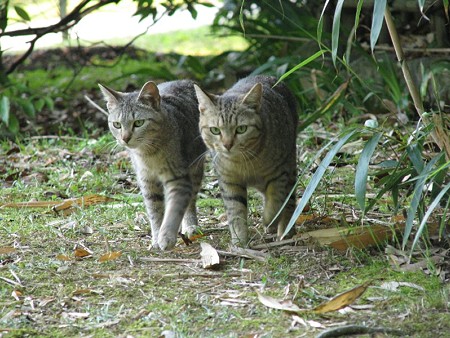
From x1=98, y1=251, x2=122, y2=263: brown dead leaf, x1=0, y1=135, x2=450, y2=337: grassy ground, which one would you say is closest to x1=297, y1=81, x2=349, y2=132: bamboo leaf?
x1=0, y1=135, x2=450, y2=337: grassy ground

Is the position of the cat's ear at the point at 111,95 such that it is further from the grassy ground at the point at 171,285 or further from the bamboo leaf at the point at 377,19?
the bamboo leaf at the point at 377,19

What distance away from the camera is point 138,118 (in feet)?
17.0

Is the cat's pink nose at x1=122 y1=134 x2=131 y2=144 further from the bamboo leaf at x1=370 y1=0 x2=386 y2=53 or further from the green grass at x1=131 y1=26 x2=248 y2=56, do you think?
the green grass at x1=131 y1=26 x2=248 y2=56

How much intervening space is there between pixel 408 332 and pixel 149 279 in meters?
1.45

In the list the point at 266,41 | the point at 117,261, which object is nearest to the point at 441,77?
the point at 266,41

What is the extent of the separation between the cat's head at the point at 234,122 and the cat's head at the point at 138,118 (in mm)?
452

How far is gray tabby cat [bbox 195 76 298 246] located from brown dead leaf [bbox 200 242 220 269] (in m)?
0.26

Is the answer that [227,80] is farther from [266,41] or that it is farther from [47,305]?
[47,305]

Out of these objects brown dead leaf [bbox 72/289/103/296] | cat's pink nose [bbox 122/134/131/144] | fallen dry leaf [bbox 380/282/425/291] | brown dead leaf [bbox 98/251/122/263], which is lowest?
fallen dry leaf [bbox 380/282/425/291]

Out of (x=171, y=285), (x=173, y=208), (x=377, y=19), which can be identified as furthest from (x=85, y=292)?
(x=377, y=19)

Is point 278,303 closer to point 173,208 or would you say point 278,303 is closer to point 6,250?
point 173,208

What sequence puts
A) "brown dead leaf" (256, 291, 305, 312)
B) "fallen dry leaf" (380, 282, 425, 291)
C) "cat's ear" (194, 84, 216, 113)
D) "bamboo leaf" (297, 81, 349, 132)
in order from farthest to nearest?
"bamboo leaf" (297, 81, 349, 132) < "cat's ear" (194, 84, 216, 113) < "fallen dry leaf" (380, 282, 425, 291) < "brown dead leaf" (256, 291, 305, 312)

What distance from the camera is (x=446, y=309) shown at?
3564mm

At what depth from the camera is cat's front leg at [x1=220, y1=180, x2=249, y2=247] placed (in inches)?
189
